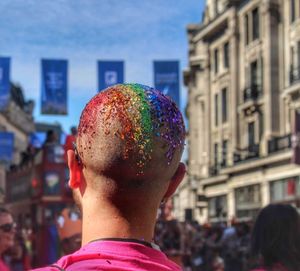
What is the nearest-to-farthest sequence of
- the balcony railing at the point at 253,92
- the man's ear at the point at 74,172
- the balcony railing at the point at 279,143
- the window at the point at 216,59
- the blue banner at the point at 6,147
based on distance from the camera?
1. the man's ear at the point at 74,172
2. the blue banner at the point at 6,147
3. the balcony railing at the point at 279,143
4. the balcony railing at the point at 253,92
5. the window at the point at 216,59

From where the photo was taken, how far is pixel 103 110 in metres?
1.59

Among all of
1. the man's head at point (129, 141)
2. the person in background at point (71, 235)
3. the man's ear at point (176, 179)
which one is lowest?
the person in background at point (71, 235)

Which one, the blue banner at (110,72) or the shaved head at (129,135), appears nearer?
the shaved head at (129,135)

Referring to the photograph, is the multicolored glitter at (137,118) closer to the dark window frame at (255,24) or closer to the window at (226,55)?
the dark window frame at (255,24)

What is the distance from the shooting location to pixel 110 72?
1903 cm

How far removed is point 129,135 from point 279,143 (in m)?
33.3

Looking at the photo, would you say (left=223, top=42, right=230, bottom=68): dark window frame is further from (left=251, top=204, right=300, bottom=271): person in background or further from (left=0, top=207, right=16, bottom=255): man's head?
(left=251, top=204, right=300, bottom=271): person in background

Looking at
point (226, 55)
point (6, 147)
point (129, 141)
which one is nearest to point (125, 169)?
point (129, 141)

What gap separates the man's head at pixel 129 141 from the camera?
62.4 inches

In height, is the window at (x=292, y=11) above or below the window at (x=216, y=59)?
above

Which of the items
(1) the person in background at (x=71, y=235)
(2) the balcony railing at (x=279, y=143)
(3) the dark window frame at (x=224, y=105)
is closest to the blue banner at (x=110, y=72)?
(1) the person in background at (x=71, y=235)

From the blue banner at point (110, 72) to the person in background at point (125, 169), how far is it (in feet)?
55.6

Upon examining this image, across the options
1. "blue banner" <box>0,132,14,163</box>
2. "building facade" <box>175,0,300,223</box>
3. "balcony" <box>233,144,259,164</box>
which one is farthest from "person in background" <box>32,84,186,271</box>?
"balcony" <box>233,144,259,164</box>

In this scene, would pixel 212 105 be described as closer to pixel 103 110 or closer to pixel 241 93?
pixel 241 93
